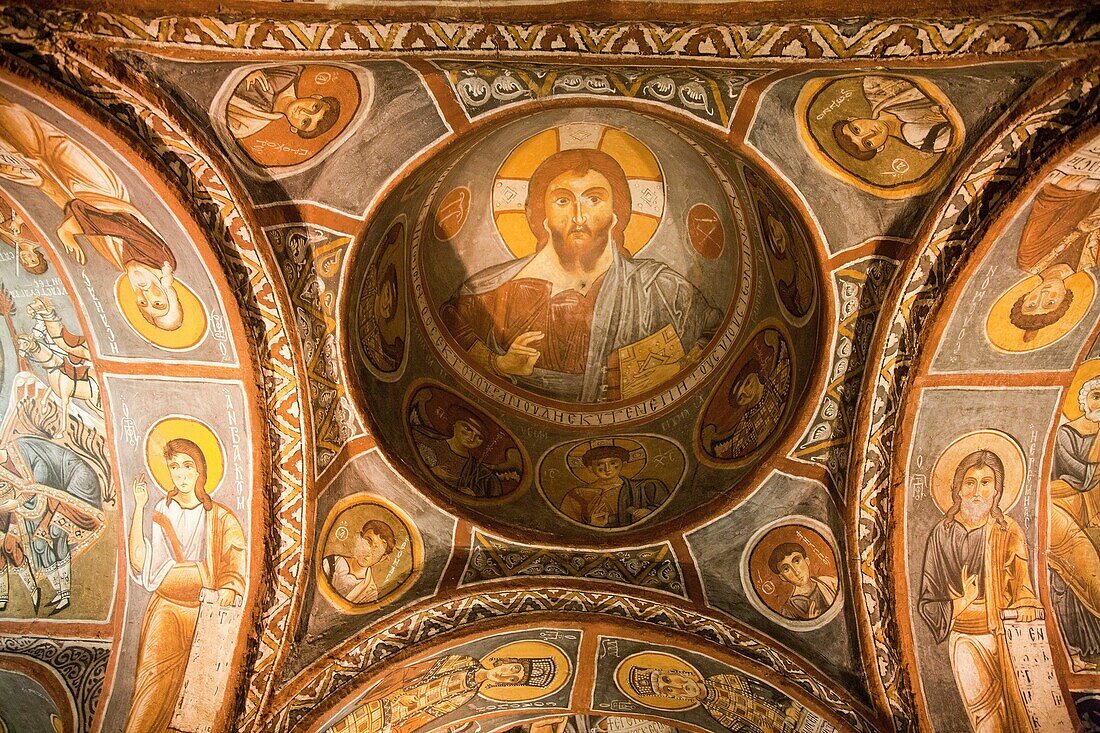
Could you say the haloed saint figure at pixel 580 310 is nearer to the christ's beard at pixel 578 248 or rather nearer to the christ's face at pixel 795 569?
the christ's beard at pixel 578 248

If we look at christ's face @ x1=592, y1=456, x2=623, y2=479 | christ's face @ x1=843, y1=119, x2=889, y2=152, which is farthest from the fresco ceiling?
christ's face @ x1=592, y1=456, x2=623, y2=479

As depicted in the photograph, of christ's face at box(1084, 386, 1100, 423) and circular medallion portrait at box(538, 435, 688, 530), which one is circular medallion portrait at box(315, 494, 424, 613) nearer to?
circular medallion portrait at box(538, 435, 688, 530)

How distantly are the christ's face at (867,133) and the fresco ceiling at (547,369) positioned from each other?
0.02 meters

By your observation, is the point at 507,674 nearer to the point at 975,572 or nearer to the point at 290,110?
the point at 975,572

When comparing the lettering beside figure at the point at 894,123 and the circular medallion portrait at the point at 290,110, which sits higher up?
the circular medallion portrait at the point at 290,110

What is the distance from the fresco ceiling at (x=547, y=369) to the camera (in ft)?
21.4

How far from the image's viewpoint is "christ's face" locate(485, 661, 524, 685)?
30.3 ft

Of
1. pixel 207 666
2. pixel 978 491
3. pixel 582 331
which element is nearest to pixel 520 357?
pixel 582 331

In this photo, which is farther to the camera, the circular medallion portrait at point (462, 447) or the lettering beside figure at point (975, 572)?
the circular medallion portrait at point (462, 447)

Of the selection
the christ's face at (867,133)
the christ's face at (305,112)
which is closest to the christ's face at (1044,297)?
the christ's face at (867,133)

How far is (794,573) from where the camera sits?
872cm

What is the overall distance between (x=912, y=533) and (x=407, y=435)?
15.3 ft

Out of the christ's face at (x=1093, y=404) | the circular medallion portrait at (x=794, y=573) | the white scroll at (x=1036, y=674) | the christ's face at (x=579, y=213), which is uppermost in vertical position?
the christ's face at (x=579, y=213)

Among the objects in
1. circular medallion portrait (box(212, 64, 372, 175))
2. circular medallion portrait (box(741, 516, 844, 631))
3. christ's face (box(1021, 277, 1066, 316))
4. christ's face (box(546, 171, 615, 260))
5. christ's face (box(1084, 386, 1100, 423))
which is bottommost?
circular medallion portrait (box(741, 516, 844, 631))
